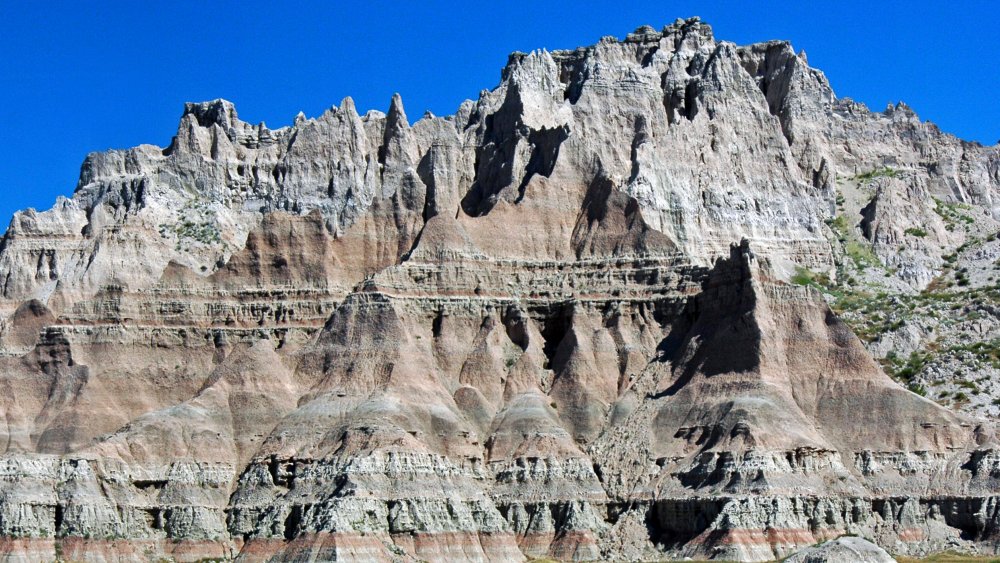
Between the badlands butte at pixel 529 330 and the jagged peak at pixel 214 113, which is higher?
the jagged peak at pixel 214 113

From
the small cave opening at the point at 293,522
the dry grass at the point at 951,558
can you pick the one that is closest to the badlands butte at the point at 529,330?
the small cave opening at the point at 293,522

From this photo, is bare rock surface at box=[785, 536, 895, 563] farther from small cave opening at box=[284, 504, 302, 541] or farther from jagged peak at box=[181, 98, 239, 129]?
jagged peak at box=[181, 98, 239, 129]

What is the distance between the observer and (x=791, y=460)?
5212 inches

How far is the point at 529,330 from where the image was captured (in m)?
154

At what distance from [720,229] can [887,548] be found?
1809 inches

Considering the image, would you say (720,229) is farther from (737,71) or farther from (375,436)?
(375,436)

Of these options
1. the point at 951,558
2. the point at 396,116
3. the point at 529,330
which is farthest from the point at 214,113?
the point at 951,558

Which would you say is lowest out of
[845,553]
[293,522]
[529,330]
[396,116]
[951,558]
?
[845,553]

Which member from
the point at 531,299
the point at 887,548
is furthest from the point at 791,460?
the point at 531,299

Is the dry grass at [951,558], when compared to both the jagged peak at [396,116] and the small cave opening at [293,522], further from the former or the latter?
the jagged peak at [396,116]

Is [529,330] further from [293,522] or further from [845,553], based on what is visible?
[845,553]

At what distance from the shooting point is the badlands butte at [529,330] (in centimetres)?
13238

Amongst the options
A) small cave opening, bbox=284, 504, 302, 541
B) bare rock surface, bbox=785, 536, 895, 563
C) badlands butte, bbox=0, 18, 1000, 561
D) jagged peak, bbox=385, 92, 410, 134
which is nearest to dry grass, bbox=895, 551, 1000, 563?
badlands butte, bbox=0, 18, 1000, 561

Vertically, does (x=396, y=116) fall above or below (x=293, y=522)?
above
